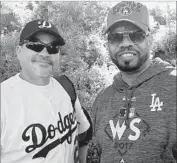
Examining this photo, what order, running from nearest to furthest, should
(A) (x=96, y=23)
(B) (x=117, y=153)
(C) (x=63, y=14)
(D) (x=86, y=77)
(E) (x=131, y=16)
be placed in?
(B) (x=117, y=153) < (E) (x=131, y=16) < (D) (x=86, y=77) < (C) (x=63, y=14) < (A) (x=96, y=23)

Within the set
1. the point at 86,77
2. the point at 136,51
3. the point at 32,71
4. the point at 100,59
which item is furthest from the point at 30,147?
the point at 100,59

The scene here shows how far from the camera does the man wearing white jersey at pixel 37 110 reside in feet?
6.67

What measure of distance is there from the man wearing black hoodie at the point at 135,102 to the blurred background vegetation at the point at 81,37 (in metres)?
3.55

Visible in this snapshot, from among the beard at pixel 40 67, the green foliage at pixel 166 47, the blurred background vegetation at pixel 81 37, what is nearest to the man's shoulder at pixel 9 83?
the beard at pixel 40 67

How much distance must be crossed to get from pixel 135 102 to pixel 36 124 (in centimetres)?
67

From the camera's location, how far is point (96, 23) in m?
7.64

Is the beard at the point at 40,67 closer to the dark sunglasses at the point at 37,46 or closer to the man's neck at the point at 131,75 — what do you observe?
the dark sunglasses at the point at 37,46

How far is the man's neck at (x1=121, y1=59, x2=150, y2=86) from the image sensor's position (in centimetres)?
211

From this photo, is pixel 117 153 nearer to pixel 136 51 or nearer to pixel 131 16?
pixel 136 51

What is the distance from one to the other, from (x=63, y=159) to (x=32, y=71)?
2.16 ft

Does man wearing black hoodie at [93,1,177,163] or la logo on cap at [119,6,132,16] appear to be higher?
la logo on cap at [119,6,132,16]

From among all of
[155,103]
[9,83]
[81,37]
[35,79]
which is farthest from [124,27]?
[81,37]

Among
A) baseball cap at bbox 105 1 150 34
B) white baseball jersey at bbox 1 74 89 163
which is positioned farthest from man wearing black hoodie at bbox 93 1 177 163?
white baseball jersey at bbox 1 74 89 163

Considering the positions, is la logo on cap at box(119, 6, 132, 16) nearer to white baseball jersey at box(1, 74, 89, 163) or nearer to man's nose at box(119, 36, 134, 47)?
man's nose at box(119, 36, 134, 47)
